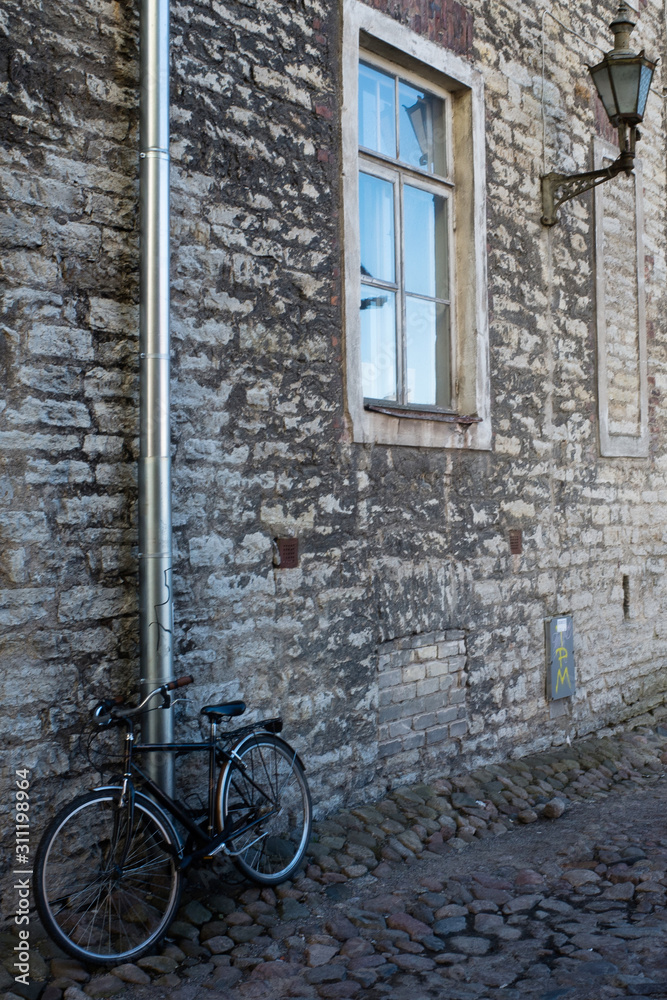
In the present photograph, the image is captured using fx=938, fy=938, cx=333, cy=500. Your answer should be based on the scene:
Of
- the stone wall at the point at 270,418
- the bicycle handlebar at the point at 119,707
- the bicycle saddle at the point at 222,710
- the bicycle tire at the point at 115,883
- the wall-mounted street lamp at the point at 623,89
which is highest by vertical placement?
the wall-mounted street lamp at the point at 623,89

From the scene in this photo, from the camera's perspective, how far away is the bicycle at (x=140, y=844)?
2.96m

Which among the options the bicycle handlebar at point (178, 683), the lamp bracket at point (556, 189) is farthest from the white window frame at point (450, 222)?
the bicycle handlebar at point (178, 683)

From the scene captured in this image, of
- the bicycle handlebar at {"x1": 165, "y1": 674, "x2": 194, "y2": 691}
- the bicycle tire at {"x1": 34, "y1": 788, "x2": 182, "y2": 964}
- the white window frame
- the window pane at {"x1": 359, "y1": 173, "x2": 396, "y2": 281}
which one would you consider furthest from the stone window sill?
the bicycle tire at {"x1": 34, "y1": 788, "x2": 182, "y2": 964}

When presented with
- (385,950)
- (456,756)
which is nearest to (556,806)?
(456,756)

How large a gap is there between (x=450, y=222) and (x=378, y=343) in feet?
3.32

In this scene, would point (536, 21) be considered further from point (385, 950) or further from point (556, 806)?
point (385, 950)

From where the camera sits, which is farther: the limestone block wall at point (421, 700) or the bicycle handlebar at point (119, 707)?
the limestone block wall at point (421, 700)

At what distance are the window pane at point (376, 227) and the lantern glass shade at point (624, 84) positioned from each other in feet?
4.99

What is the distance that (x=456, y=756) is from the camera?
199 inches

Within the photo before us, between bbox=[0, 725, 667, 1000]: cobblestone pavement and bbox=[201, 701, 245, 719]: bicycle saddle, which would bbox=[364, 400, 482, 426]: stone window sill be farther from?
bbox=[0, 725, 667, 1000]: cobblestone pavement

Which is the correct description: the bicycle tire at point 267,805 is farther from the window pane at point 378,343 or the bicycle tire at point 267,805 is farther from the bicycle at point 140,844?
the window pane at point 378,343

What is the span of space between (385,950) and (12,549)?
1857 mm

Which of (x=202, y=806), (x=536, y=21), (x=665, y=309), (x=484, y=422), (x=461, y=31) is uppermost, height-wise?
(x=536, y=21)

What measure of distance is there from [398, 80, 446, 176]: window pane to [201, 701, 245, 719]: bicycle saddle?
124 inches
